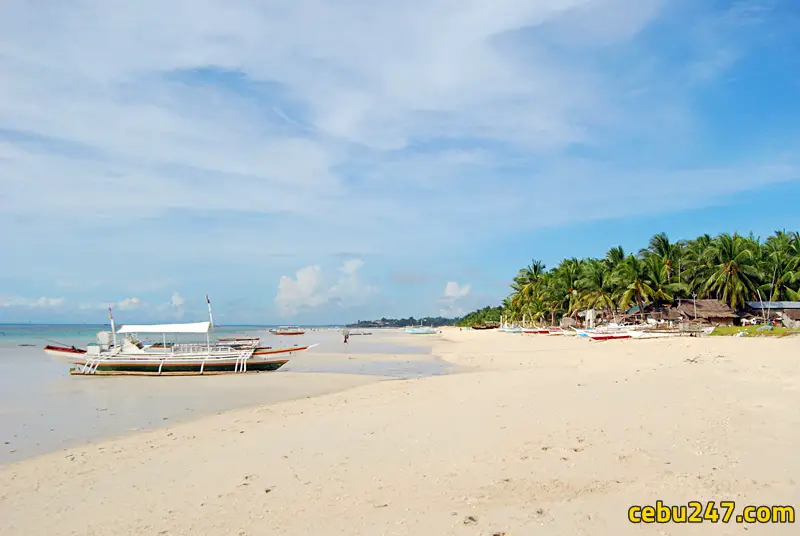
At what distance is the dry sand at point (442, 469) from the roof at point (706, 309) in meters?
46.1

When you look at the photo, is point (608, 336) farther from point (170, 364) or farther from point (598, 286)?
point (170, 364)

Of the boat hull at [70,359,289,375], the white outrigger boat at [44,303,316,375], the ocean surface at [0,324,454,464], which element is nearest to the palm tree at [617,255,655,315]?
the ocean surface at [0,324,454,464]

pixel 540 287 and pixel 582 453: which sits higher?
pixel 540 287

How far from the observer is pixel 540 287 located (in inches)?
3573

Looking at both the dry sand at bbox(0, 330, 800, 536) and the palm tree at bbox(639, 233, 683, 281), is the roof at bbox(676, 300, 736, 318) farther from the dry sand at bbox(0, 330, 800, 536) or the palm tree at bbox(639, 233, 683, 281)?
the dry sand at bbox(0, 330, 800, 536)

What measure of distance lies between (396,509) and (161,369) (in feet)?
89.2

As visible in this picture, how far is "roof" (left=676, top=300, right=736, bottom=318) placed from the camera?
53316 millimetres

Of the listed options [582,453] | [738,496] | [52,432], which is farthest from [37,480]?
[738,496]

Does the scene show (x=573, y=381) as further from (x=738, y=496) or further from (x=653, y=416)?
(x=738, y=496)

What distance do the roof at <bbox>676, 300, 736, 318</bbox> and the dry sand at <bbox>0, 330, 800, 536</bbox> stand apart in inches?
1816

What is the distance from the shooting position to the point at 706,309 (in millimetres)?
54062

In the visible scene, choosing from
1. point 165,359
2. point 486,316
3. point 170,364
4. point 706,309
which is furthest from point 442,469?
point 486,316

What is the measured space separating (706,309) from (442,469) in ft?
185

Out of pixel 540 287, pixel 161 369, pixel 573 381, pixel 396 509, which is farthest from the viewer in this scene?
pixel 540 287
